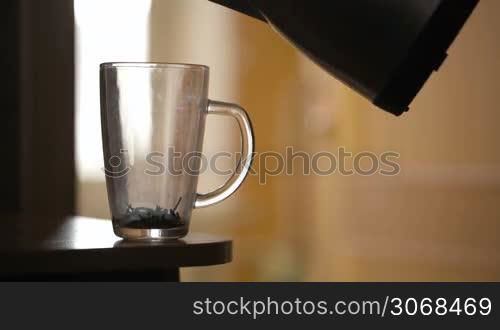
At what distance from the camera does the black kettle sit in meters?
0.43

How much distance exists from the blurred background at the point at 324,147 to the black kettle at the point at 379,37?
2.05 meters

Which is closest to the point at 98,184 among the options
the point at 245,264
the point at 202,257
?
the point at 245,264

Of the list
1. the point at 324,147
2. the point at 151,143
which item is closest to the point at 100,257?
the point at 151,143

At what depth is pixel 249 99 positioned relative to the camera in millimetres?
3871

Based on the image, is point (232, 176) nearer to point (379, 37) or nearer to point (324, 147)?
point (379, 37)

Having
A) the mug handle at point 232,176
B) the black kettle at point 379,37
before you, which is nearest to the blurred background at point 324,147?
the mug handle at point 232,176

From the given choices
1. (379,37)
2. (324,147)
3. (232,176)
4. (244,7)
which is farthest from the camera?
(324,147)

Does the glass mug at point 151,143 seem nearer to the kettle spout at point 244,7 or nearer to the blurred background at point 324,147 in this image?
the kettle spout at point 244,7

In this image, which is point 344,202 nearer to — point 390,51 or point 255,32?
point 255,32

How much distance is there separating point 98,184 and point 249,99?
83cm

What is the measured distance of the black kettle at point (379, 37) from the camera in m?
0.43

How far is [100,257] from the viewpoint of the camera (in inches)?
20.2

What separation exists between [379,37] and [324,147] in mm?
3031

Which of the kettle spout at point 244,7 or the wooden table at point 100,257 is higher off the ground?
the kettle spout at point 244,7
